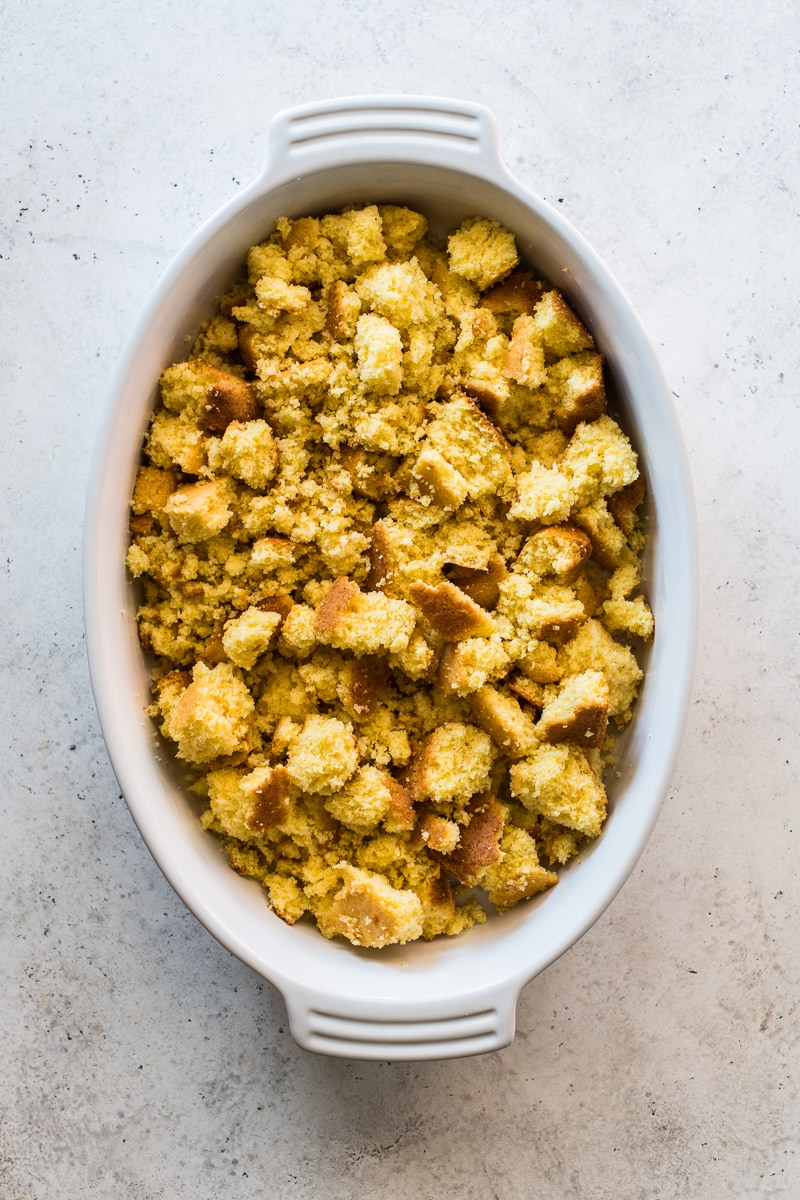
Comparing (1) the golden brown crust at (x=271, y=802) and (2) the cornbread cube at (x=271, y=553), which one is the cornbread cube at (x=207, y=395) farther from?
(1) the golden brown crust at (x=271, y=802)

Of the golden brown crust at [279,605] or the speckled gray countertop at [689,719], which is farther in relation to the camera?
the speckled gray countertop at [689,719]

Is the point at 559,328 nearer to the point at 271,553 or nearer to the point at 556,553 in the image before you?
the point at 556,553

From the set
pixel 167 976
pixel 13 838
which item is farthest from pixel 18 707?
pixel 167 976

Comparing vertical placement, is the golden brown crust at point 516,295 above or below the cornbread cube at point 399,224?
below

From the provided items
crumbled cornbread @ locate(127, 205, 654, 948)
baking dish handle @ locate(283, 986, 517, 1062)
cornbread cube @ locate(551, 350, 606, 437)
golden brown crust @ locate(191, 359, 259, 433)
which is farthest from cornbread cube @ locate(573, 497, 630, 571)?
baking dish handle @ locate(283, 986, 517, 1062)

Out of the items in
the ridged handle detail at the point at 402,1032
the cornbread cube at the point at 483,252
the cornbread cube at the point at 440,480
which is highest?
the cornbread cube at the point at 483,252

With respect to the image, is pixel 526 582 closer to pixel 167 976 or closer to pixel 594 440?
pixel 594 440

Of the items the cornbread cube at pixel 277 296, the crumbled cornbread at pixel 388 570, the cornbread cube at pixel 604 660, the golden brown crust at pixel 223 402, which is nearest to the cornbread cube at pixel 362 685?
the crumbled cornbread at pixel 388 570
